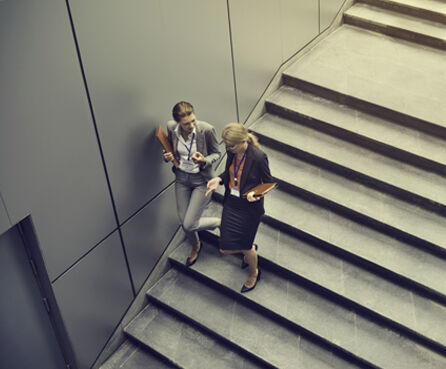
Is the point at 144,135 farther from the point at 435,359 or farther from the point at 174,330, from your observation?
the point at 435,359

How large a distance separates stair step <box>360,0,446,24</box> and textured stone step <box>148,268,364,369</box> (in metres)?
4.44

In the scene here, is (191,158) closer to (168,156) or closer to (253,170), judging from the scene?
(168,156)

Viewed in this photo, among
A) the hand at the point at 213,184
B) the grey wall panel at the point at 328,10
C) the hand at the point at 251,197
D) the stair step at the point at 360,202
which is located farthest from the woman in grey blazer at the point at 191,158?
the grey wall panel at the point at 328,10

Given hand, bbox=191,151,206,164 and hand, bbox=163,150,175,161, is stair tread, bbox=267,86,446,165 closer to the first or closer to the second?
hand, bbox=191,151,206,164

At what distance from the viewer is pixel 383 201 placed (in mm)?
6301

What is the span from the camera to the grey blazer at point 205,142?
217 inches

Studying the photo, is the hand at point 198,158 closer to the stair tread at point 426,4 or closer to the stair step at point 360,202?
the stair step at point 360,202

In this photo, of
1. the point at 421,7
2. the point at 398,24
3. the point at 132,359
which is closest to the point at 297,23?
the point at 398,24

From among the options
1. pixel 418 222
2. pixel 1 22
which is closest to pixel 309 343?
pixel 418 222

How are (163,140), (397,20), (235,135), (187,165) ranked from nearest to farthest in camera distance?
(235,135)
(163,140)
(187,165)
(397,20)

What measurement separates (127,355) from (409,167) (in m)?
3.50

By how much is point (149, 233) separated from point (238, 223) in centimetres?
107

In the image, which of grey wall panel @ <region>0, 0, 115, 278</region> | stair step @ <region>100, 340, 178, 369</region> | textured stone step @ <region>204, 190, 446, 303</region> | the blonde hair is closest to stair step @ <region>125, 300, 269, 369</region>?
stair step @ <region>100, 340, 178, 369</region>

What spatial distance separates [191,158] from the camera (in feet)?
18.1
